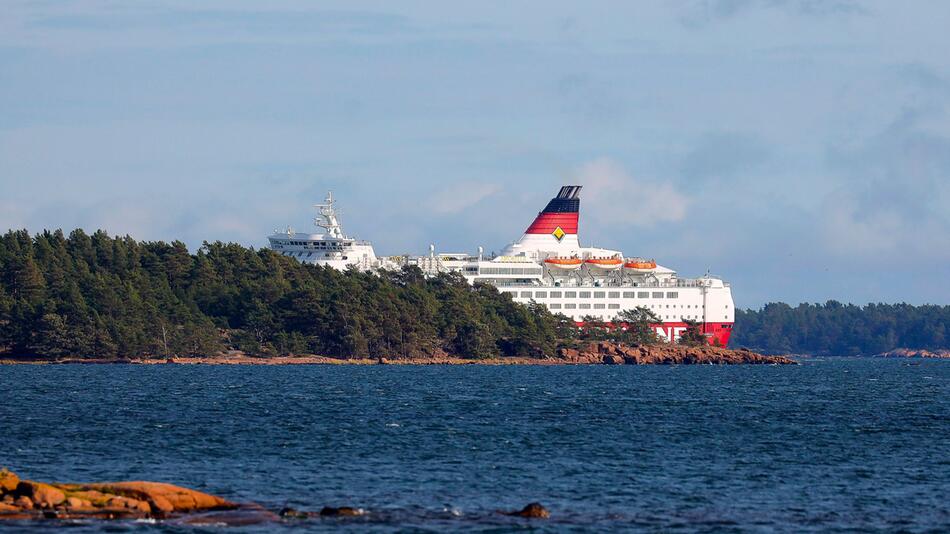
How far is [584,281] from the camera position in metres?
150

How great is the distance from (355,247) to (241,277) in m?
17.0

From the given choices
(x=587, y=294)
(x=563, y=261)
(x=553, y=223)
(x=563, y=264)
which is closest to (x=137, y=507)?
(x=587, y=294)

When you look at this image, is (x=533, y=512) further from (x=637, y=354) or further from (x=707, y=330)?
(x=707, y=330)

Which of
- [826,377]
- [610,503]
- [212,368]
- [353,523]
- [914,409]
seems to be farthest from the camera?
[826,377]

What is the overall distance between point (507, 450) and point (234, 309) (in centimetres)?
7882

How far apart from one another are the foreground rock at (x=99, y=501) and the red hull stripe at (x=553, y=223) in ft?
401

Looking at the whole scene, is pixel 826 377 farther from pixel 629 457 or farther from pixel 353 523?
pixel 353 523

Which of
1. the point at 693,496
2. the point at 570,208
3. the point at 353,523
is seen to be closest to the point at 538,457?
the point at 693,496

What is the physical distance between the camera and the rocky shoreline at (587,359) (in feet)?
390

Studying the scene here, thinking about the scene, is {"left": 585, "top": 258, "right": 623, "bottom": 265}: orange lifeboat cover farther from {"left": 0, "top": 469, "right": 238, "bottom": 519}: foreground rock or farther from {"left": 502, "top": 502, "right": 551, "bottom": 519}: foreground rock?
{"left": 0, "top": 469, "right": 238, "bottom": 519}: foreground rock

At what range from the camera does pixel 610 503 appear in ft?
120

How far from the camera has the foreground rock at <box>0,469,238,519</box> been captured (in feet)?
107

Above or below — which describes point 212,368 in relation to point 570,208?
below

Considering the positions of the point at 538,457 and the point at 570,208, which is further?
the point at 570,208
